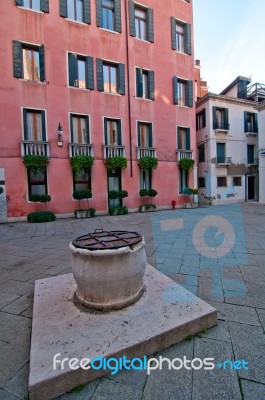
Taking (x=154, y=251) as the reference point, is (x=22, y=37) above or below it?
above

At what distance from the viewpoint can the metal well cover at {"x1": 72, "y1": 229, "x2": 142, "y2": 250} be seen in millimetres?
2396

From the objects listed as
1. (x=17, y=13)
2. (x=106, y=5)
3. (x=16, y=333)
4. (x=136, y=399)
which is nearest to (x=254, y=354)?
(x=136, y=399)

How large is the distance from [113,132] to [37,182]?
17.1 ft

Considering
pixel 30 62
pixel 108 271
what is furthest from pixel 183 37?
pixel 108 271

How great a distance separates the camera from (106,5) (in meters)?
12.6

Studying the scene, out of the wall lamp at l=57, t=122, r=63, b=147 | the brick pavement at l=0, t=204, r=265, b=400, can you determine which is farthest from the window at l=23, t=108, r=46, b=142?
the brick pavement at l=0, t=204, r=265, b=400

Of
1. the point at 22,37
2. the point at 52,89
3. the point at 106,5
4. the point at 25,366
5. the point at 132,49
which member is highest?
the point at 106,5

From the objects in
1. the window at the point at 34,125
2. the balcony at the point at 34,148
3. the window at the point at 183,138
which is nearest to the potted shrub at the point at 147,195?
the window at the point at 183,138

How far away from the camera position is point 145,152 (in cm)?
1370

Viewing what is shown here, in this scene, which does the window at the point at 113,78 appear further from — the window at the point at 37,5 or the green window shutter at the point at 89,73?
the window at the point at 37,5

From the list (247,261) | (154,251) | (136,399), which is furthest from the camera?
(154,251)

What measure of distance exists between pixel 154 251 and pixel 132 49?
13.3m

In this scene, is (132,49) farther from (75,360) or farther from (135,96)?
(75,360)

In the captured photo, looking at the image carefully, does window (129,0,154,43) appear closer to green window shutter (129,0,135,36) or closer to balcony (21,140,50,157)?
green window shutter (129,0,135,36)
